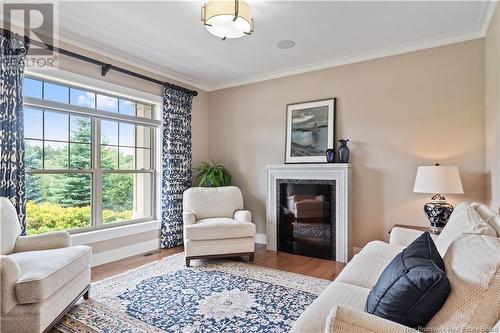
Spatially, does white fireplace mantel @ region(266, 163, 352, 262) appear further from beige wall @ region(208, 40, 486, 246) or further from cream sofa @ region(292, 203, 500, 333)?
cream sofa @ region(292, 203, 500, 333)

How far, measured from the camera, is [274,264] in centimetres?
351

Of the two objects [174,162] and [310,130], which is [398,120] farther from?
[174,162]

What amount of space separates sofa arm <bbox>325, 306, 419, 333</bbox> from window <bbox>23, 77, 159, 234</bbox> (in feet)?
10.9

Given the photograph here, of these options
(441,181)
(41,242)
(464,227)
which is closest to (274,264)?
(441,181)

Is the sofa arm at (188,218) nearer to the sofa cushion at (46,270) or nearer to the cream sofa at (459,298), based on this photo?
the sofa cushion at (46,270)

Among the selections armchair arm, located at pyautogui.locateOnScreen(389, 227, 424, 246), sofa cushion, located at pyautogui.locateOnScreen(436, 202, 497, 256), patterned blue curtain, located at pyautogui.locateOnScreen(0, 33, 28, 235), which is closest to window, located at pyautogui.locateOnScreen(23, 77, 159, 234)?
patterned blue curtain, located at pyautogui.locateOnScreen(0, 33, 28, 235)

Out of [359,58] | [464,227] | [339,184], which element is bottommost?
[464,227]

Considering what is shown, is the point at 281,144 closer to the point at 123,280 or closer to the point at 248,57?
the point at 248,57

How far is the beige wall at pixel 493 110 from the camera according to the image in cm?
239

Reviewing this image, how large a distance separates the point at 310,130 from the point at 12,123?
3.46 m

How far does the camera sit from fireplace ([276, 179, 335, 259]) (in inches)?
151

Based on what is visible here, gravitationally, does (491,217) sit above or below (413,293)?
above

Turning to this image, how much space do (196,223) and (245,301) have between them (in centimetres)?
142

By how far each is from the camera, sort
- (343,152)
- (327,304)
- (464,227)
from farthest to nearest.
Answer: (343,152)
(464,227)
(327,304)
